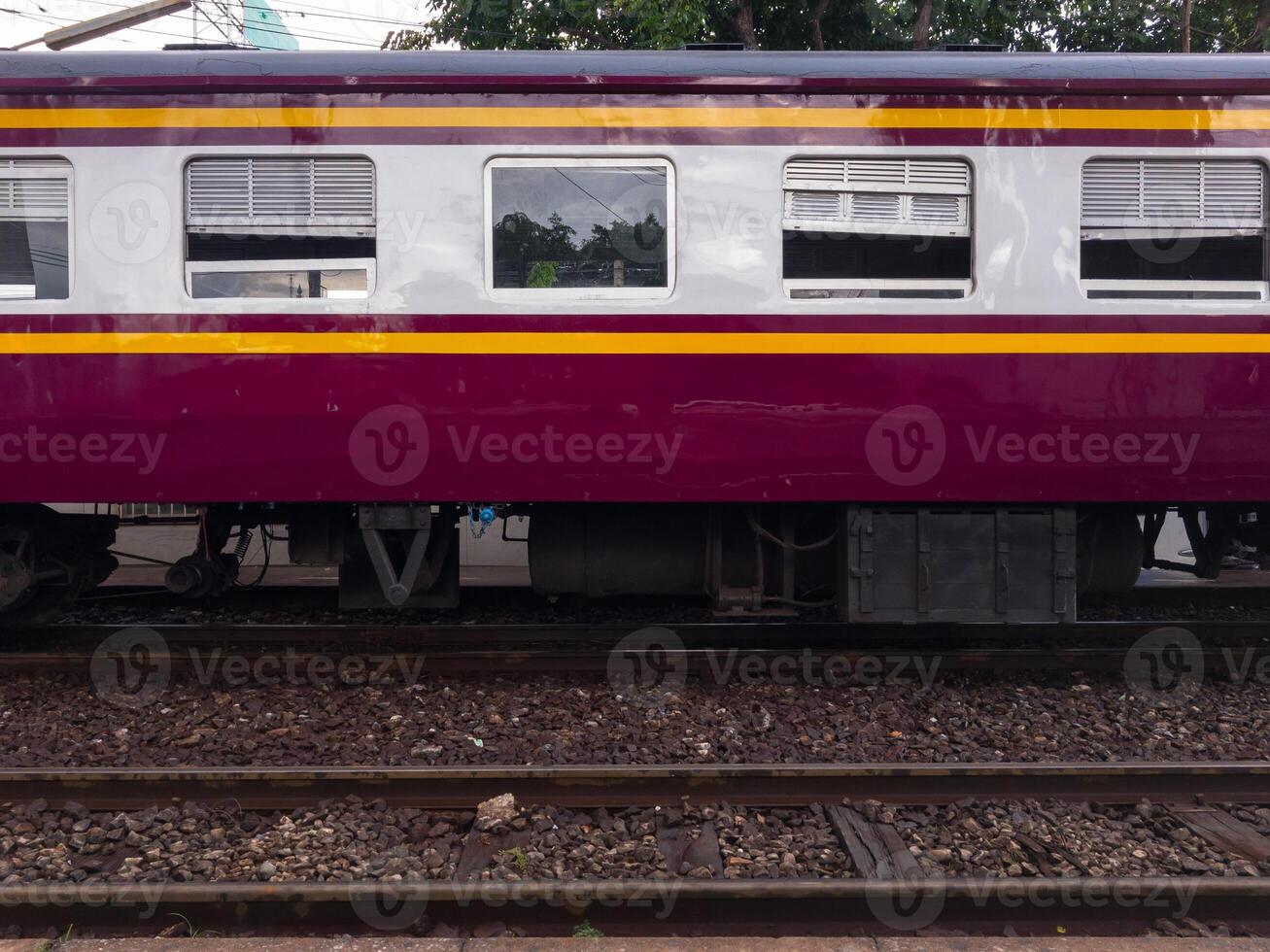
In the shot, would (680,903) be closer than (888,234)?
Yes

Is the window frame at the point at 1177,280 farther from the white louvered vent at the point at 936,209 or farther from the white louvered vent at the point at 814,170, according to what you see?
the white louvered vent at the point at 814,170

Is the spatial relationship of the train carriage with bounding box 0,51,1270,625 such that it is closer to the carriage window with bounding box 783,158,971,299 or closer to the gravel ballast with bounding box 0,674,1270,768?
the carriage window with bounding box 783,158,971,299

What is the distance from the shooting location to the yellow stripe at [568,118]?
182 inches

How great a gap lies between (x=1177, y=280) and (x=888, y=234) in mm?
1631

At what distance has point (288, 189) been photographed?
15.4 feet

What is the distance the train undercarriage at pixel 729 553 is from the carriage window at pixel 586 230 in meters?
1.33

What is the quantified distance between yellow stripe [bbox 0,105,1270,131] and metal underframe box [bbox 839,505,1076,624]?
211 centimetres

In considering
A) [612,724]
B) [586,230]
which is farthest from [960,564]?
[586,230]

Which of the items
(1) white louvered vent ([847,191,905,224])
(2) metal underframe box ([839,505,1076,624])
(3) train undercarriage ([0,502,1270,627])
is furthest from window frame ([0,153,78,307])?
(2) metal underframe box ([839,505,1076,624])

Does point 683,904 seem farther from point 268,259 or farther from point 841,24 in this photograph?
point 841,24

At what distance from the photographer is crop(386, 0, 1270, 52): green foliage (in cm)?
1013

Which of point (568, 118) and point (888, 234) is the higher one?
point (568, 118)

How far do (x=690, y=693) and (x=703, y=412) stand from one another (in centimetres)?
164

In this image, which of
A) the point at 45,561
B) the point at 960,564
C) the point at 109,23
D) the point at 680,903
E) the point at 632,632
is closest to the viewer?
the point at 680,903
